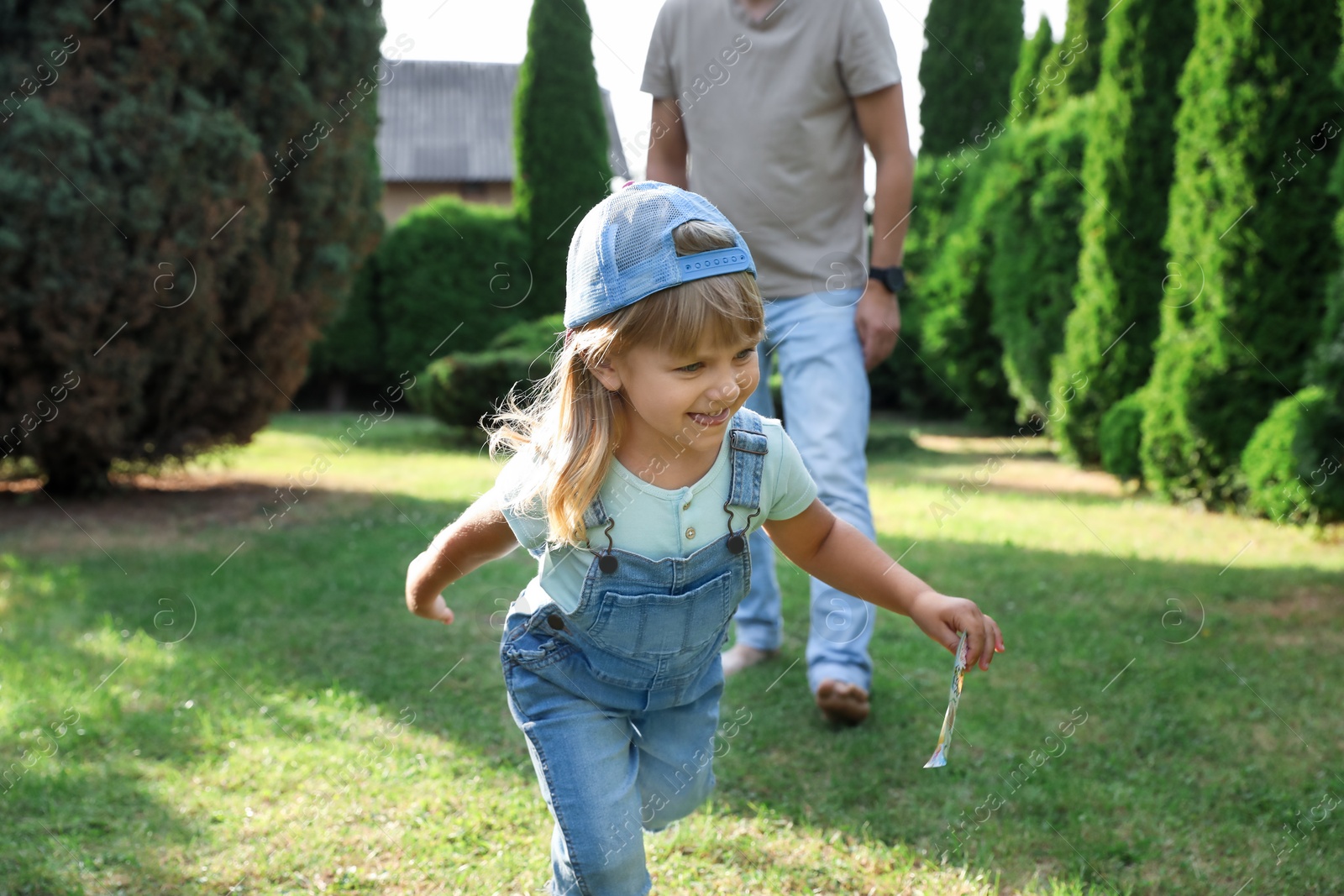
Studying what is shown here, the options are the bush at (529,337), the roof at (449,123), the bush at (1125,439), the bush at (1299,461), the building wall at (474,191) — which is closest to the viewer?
the bush at (1299,461)

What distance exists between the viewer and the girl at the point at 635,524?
1.80 meters

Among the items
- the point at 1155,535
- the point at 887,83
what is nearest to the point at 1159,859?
the point at 887,83

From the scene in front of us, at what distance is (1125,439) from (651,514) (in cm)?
673

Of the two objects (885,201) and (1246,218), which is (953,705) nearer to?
(885,201)

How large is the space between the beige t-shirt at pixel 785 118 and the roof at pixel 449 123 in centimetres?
2075

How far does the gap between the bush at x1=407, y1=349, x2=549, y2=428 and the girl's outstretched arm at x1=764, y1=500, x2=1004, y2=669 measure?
8626mm

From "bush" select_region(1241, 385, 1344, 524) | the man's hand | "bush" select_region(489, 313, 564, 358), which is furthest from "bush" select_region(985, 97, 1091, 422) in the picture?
the man's hand

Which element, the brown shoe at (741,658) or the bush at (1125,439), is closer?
the brown shoe at (741,658)

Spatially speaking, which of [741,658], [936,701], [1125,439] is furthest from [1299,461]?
[741,658]

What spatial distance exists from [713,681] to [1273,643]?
9.24 ft

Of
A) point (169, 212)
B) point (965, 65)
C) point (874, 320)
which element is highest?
point (965, 65)

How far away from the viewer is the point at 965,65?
44.5ft

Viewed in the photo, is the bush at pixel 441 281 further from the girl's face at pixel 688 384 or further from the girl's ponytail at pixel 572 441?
the girl's face at pixel 688 384

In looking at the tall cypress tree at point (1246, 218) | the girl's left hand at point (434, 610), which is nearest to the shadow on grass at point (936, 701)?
the girl's left hand at point (434, 610)
